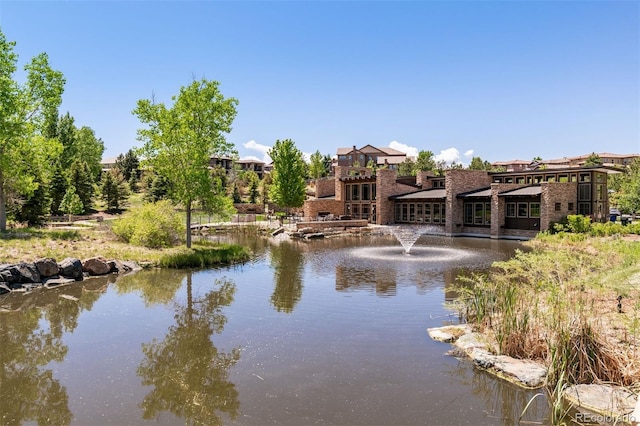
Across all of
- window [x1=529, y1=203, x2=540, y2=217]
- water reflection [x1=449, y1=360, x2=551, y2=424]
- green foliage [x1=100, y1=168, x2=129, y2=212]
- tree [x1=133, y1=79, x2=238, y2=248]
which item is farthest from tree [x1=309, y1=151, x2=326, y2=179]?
water reflection [x1=449, y1=360, x2=551, y2=424]

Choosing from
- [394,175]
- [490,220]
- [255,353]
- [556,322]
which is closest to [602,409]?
[556,322]

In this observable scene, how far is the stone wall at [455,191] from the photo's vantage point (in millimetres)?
36344

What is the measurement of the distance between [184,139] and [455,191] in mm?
23195

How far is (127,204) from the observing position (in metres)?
57.7

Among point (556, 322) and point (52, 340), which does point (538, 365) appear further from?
point (52, 340)

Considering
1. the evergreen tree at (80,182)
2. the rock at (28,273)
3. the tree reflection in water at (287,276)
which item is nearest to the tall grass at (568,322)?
the tree reflection in water at (287,276)

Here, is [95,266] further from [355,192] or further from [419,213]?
[355,192]

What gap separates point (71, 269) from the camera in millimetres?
17594

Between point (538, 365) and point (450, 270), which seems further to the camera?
point (450, 270)

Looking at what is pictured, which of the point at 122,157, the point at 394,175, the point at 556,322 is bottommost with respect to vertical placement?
the point at 556,322

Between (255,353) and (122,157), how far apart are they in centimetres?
7916

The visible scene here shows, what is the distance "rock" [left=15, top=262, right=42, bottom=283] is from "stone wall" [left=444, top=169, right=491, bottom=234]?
29.4m

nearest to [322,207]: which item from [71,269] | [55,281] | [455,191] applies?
[455,191]

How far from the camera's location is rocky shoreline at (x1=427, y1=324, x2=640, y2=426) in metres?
6.41
